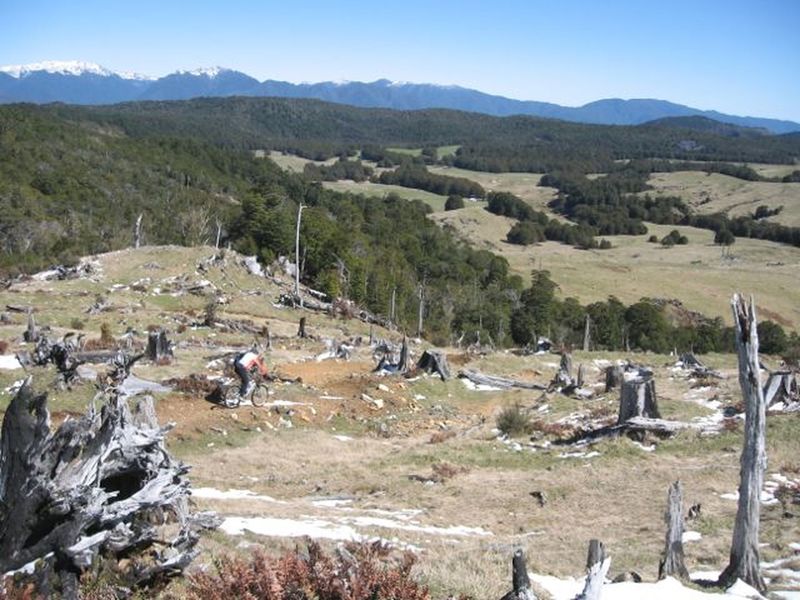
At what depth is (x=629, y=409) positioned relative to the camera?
2050 cm

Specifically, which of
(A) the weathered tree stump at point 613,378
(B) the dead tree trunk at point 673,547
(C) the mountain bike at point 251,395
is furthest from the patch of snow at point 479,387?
(B) the dead tree trunk at point 673,547

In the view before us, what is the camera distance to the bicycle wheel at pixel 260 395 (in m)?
23.8

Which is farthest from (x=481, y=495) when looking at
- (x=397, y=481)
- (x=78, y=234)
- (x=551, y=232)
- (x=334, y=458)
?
(x=551, y=232)

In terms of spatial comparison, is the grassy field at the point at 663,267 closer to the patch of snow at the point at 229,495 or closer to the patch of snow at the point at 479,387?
the patch of snow at the point at 479,387

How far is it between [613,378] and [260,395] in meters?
13.3

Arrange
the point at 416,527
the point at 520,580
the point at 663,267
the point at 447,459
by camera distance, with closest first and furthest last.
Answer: the point at 520,580 → the point at 416,527 → the point at 447,459 → the point at 663,267

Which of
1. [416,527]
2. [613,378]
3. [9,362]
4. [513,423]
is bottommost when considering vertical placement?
[513,423]

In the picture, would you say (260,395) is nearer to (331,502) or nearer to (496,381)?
(331,502)

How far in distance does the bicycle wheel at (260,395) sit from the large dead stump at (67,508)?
14855 millimetres

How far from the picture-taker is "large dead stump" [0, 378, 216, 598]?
7.46 metres

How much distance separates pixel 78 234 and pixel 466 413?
70774mm

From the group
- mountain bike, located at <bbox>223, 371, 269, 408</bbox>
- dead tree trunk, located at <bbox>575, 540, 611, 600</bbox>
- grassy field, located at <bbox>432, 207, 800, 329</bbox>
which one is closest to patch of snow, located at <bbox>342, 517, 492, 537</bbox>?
dead tree trunk, located at <bbox>575, 540, 611, 600</bbox>

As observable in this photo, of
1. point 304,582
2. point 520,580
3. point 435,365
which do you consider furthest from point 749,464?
point 435,365

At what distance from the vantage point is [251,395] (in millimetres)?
23844
